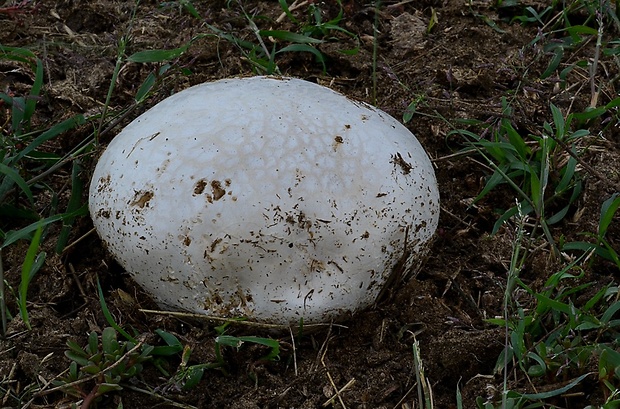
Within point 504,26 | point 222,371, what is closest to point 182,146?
point 222,371

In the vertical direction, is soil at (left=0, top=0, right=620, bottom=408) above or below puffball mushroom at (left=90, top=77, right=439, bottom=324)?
below

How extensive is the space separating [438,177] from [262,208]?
35.1 inches

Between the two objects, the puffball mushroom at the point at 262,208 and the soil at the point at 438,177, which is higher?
the puffball mushroom at the point at 262,208

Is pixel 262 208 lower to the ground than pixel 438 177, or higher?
higher

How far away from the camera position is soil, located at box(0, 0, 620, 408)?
2.02 meters

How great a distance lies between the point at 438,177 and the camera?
8.75 ft

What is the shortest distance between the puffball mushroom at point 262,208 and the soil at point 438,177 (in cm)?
12

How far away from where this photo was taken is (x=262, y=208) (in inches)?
78.0

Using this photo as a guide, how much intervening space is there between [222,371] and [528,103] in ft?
5.02

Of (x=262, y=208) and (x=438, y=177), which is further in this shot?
(x=438, y=177)

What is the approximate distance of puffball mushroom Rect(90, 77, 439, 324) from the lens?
6.54 feet

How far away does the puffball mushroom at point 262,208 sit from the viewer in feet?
6.54

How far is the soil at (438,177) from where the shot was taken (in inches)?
79.4

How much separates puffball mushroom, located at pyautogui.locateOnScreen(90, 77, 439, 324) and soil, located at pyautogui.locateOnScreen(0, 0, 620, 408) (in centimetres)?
12
